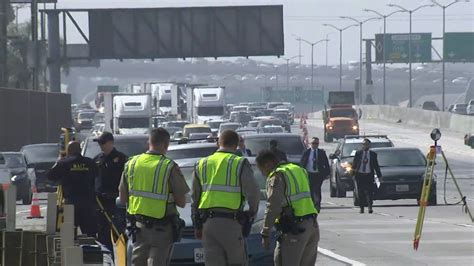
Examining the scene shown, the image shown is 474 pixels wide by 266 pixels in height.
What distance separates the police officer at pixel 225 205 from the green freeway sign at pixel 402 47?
384 ft

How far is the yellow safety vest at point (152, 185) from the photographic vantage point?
14641mm

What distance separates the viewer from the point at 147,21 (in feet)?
249

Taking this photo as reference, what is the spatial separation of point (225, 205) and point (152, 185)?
77 cm

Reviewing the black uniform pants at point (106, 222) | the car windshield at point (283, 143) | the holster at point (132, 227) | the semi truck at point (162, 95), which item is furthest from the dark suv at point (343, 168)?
the semi truck at point (162, 95)

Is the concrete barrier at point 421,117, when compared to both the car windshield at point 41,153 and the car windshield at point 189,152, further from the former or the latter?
the car windshield at point 189,152

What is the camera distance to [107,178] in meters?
18.4

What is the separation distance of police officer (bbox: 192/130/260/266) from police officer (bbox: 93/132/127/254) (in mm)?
3987

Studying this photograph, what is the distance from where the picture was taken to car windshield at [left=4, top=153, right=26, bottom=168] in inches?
1555

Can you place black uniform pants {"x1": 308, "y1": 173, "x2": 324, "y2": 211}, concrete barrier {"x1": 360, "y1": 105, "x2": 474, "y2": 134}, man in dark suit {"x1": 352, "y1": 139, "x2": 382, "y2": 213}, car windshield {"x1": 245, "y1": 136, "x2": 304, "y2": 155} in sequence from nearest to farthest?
black uniform pants {"x1": 308, "y1": 173, "x2": 324, "y2": 211} → man in dark suit {"x1": 352, "y1": 139, "x2": 382, "y2": 213} → car windshield {"x1": 245, "y1": 136, "x2": 304, "y2": 155} → concrete barrier {"x1": 360, "y1": 105, "x2": 474, "y2": 134}

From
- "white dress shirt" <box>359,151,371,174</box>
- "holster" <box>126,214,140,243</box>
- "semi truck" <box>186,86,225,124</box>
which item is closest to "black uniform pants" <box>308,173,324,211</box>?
"white dress shirt" <box>359,151,371,174</box>

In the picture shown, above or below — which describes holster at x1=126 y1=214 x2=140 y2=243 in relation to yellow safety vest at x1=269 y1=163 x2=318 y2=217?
below

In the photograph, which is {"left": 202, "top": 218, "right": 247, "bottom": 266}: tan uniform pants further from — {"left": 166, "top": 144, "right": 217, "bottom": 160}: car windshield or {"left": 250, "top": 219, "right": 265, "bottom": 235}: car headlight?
{"left": 166, "top": 144, "right": 217, "bottom": 160}: car windshield

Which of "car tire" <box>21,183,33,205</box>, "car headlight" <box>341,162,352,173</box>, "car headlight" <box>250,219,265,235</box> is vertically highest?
"car headlight" <box>250,219,265,235</box>

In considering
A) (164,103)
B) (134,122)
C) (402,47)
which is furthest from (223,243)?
(402,47)
